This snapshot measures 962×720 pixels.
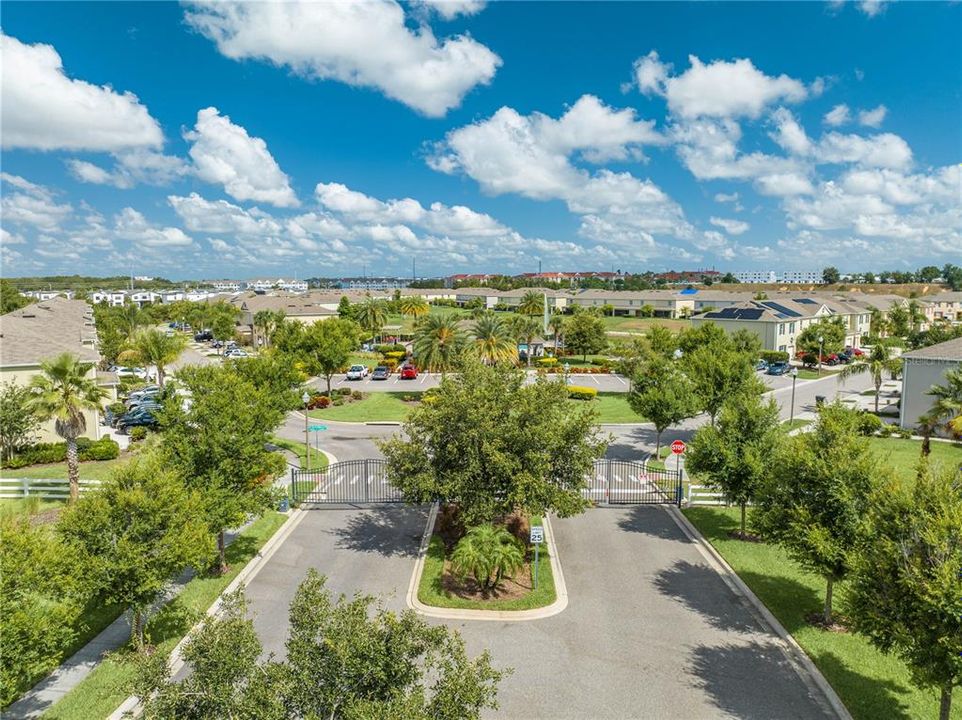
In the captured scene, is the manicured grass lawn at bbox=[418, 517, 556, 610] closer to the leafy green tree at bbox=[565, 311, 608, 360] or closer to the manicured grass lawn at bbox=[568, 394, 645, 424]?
the manicured grass lawn at bbox=[568, 394, 645, 424]

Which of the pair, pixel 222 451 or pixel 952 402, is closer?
pixel 222 451

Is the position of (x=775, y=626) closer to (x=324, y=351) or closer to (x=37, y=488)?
(x=37, y=488)

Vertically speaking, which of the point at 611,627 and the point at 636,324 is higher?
the point at 636,324

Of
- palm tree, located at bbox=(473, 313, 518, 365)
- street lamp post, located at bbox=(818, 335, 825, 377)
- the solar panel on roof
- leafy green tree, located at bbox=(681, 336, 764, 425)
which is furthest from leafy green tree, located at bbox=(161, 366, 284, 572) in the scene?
the solar panel on roof

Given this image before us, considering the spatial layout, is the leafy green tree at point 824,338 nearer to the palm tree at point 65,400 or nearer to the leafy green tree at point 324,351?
the leafy green tree at point 324,351

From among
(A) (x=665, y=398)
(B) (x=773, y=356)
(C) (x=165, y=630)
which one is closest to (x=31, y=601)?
(C) (x=165, y=630)
